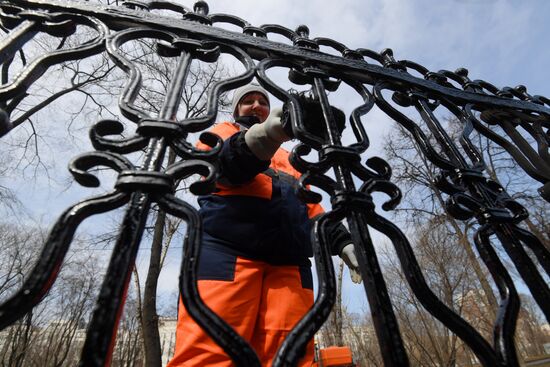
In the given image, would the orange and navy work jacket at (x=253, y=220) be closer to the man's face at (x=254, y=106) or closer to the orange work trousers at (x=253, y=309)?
the orange work trousers at (x=253, y=309)

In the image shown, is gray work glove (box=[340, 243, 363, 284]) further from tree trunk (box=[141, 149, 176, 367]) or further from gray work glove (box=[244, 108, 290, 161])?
tree trunk (box=[141, 149, 176, 367])

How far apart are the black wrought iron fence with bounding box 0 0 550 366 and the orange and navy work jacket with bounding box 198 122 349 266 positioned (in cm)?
52

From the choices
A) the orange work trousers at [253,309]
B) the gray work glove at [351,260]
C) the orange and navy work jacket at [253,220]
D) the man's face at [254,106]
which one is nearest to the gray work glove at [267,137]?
the orange and navy work jacket at [253,220]

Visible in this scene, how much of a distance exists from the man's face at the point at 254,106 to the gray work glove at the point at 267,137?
117 cm

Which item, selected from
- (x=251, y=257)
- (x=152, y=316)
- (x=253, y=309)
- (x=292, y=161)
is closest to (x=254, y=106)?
(x=251, y=257)

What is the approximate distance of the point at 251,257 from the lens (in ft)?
5.50

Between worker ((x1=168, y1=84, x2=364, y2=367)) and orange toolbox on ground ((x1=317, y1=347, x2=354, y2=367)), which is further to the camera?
orange toolbox on ground ((x1=317, y1=347, x2=354, y2=367))

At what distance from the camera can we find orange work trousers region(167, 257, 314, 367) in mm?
1350

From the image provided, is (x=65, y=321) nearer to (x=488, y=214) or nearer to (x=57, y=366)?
(x=57, y=366)

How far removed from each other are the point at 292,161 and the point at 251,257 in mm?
933

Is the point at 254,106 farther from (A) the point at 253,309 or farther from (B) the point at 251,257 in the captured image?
(A) the point at 253,309

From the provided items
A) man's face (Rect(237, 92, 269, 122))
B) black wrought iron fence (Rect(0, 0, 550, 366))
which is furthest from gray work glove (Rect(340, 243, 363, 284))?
man's face (Rect(237, 92, 269, 122))

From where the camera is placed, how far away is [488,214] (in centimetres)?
100

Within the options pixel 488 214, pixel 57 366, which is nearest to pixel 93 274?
pixel 57 366
